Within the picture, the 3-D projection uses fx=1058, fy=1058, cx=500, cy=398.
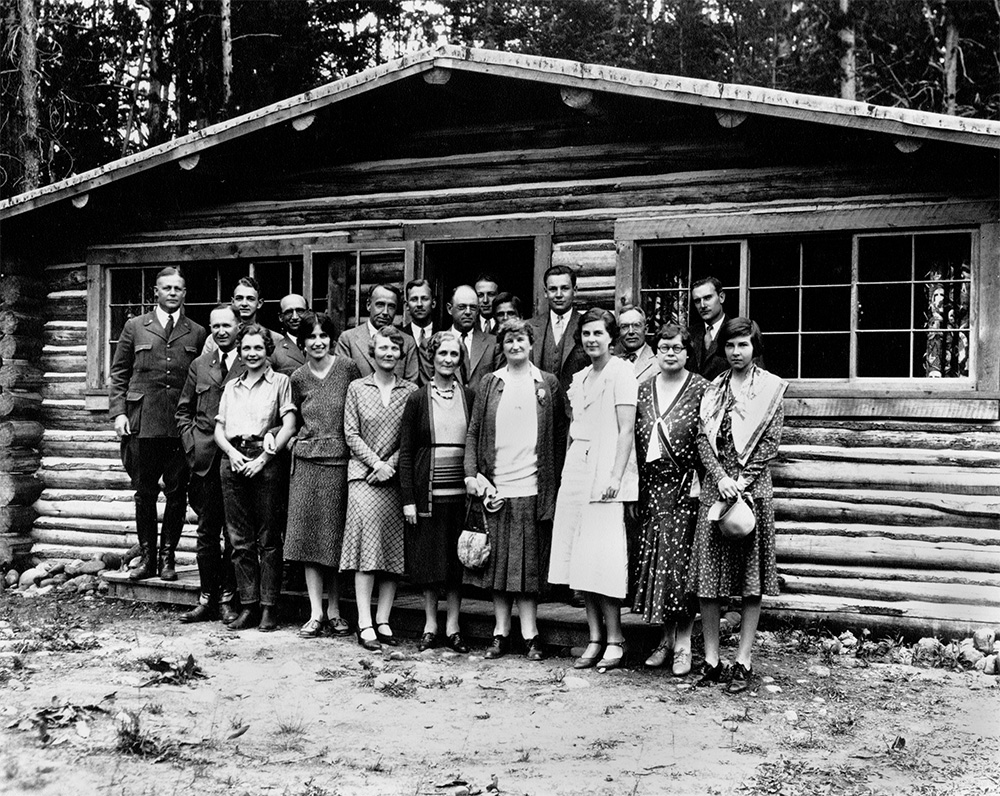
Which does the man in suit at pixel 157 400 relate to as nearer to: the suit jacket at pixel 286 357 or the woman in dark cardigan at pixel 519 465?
the suit jacket at pixel 286 357

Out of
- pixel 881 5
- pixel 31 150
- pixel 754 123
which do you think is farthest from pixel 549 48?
pixel 754 123

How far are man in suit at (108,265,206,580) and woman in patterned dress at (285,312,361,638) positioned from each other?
1520 millimetres

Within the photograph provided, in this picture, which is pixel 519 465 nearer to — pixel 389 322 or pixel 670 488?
pixel 670 488

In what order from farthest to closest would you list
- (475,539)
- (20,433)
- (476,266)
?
1. (476,266)
2. (20,433)
3. (475,539)

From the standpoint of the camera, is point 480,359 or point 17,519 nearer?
point 480,359

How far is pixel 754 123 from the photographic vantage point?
24.9 feet

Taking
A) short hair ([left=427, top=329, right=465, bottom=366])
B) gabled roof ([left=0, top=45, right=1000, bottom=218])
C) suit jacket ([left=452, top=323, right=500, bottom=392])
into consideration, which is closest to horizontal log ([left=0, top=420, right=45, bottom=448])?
gabled roof ([left=0, top=45, right=1000, bottom=218])

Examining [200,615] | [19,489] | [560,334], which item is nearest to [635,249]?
[560,334]

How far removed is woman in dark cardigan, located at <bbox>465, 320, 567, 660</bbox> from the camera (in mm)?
6258

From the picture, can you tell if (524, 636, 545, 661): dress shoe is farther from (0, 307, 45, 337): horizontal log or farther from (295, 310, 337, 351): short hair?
(0, 307, 45, 337): horizontal log

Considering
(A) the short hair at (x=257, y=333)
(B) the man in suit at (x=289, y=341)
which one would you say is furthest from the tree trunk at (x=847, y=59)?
(A) the short hair at (x=257, y=333)

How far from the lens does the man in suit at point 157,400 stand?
8.02m

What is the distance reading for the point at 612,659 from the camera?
240 inches

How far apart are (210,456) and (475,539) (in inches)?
82.4
